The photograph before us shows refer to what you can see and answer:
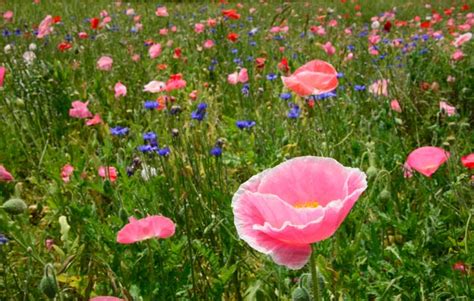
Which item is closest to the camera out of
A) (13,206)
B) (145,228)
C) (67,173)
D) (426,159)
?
(145,228)

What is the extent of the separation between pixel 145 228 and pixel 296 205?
0.44 m

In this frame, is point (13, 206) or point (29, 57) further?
point (29, 57)

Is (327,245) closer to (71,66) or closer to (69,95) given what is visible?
(69,95)

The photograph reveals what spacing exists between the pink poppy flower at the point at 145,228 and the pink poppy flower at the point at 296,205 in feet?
1.34

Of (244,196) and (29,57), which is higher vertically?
(244,196)

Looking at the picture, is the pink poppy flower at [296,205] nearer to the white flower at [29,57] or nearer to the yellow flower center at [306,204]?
the yellow flower center at [306,204]

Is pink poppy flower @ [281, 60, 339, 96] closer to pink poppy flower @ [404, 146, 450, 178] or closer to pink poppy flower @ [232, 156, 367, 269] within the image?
pink poppy flower @ [404, 146, 450, 178]

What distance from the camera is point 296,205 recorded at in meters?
0.94

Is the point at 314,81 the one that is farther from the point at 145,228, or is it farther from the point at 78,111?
the point at 78,111

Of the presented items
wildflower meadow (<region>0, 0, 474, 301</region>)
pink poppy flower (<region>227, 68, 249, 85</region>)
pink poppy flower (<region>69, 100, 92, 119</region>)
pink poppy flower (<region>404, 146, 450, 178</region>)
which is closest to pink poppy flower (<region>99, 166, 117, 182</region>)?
wildflower meadow (<region>0, 0, 474, 301</region>)

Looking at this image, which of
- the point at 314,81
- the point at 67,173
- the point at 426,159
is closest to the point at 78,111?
the point at 67,173

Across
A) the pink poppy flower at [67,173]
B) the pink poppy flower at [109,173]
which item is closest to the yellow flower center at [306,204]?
the pink poppy flower at [109,173]

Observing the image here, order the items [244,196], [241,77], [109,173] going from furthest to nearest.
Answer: [241,77]
[109,173]
[244,196]

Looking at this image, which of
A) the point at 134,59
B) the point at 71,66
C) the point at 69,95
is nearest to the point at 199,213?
the point at 69,95
